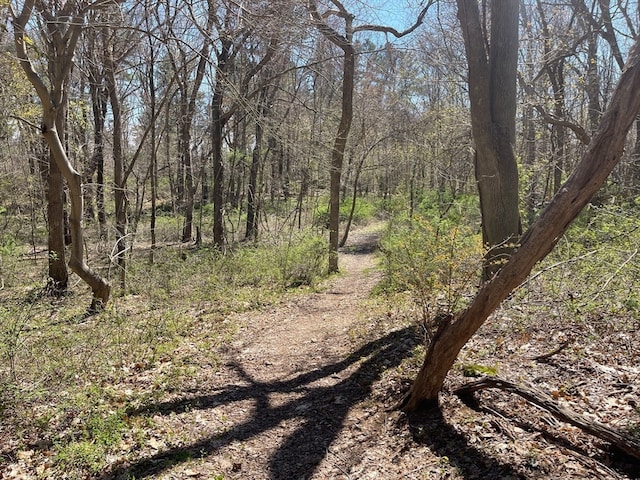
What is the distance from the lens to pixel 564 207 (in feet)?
9.49

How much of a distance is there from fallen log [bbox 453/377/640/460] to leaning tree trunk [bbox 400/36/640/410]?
34cm

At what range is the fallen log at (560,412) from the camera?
105 inches

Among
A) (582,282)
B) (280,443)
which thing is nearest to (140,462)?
(280,443)

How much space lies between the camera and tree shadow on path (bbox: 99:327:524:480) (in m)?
3.58

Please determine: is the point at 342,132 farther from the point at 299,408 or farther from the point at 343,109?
the point at 299,408

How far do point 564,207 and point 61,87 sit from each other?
737 centimetres

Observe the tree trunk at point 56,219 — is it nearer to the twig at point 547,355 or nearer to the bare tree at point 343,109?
the bare tree at point 343,109

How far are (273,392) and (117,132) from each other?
927 cm

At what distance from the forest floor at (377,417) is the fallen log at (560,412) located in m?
0.13

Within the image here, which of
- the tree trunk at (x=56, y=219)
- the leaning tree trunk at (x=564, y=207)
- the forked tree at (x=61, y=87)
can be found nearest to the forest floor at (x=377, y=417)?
the leaning tree trunk at (x=564, y=207)

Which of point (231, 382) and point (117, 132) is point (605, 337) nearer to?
point (231, 382)

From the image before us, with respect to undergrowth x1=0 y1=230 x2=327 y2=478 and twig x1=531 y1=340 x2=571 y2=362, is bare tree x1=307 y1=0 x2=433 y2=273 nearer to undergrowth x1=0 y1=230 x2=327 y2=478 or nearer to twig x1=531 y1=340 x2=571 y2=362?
undergrowth x1=0 y1=230 x2=327 y2=478

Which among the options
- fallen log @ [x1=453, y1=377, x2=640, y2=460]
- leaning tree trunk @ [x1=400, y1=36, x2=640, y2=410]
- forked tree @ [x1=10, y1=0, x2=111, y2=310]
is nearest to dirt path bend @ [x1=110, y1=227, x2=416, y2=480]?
fallen log @ [x1=453, y1=377, x2=640, y2=460]

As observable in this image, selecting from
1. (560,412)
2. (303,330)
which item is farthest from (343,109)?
(560,412)
